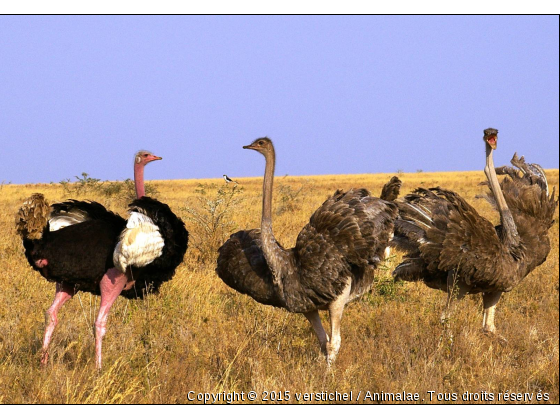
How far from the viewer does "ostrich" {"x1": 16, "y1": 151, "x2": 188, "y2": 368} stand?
5.11 meters

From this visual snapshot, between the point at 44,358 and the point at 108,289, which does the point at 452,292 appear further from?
the point at 44,358

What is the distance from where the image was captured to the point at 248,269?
5.53 m

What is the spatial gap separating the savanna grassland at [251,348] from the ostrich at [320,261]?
17.8 inches

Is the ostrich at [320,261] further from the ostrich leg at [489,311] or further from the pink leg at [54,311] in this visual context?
the ostrich leg at [489,311]

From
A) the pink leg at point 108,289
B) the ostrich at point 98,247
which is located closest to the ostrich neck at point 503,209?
the ostrich at point 98,247

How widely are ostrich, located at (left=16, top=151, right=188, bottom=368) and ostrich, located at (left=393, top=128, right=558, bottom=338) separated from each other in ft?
7.64

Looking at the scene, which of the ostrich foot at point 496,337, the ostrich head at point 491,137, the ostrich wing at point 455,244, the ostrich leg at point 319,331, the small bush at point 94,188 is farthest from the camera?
the small bush at point 94,188

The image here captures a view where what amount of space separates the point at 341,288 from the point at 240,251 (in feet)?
3.28

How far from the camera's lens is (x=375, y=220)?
5.57 metres

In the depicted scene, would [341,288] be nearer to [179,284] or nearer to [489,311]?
[489,311]

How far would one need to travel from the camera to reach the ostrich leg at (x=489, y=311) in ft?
20.8

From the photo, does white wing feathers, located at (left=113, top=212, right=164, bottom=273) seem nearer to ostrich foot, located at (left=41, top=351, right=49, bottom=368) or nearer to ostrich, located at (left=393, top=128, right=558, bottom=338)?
ostrich foot, located at (left=41, top=351, right=49, bottom=368)

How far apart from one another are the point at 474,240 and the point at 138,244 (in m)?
3.03

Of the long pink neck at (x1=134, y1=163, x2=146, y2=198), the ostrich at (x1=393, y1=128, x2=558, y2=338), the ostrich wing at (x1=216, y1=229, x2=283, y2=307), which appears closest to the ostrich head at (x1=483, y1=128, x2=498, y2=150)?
the ostrich at (x1=393, y1=128, x2=558, y2=338)
